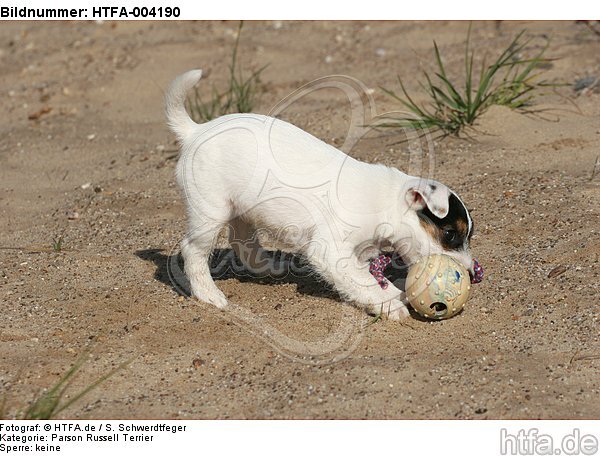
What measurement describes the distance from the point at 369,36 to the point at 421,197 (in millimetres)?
5582

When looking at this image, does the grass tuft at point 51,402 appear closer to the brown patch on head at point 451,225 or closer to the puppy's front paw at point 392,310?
A: the puppy's front paw at point 392,310

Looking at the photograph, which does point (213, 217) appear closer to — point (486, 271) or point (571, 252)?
point (486, 271)

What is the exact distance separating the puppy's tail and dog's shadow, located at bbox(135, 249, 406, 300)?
0.99 metres

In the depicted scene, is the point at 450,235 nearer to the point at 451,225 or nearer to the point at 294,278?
the point at 451,225

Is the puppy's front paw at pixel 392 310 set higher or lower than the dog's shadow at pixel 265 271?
lower

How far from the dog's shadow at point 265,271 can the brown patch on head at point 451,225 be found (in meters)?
0.52

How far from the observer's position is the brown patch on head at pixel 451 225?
197 inches

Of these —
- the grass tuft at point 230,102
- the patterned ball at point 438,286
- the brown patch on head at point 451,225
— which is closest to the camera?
the patterned ball at point 438,286

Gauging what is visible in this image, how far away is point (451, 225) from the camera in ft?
16.5

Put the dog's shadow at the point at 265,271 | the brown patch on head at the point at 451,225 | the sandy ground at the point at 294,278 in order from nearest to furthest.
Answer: the sandy ground at the point at 294,278 → the brown patch on head at the point at 451,225 → the dog's shadow at the point at 265,271

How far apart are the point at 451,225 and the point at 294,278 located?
129 cm

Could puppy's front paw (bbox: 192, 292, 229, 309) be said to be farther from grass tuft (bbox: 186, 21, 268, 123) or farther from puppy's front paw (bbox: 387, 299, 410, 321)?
grass tuft (bbox: 186, 21, 268, 123)

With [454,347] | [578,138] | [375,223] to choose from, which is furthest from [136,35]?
[454,347]

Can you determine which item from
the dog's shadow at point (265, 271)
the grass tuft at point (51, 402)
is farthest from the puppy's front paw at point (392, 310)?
the grass tuft at point (51, 402)
